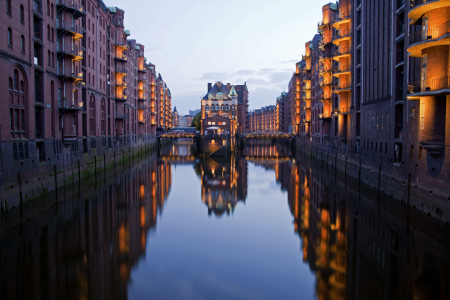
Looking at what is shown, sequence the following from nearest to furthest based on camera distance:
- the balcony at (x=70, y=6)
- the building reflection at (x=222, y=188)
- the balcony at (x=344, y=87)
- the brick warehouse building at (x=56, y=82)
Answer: the brick warehouse building at (x=56, y=82), the building reflection at (x=222, y=188), the balcony at (x=70, y=6), the balcony at (x=344, y=87)

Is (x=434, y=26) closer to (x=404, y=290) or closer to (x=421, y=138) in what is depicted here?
(x=421, y=138)

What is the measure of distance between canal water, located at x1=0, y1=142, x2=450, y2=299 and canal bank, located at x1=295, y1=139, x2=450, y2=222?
55 cm

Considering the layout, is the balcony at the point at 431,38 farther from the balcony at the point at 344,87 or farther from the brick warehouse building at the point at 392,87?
the balcony at the point at 344,87

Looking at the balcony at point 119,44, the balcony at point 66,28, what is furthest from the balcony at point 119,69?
the balcony at point 66,28

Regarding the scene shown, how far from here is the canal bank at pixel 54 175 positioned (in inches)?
906

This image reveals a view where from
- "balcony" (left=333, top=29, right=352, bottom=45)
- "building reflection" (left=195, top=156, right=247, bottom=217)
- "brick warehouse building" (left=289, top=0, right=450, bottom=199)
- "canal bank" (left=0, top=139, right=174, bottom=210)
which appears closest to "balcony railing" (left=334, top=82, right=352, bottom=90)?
"brick warehouse building" (left=289, top=0, right=450, bottom=199)

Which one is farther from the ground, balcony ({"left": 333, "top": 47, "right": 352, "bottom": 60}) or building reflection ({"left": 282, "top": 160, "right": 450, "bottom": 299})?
balcony ({"left": 333, "top": 47, "right": 352, "bottom": 60})

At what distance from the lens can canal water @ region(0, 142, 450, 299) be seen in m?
13.9

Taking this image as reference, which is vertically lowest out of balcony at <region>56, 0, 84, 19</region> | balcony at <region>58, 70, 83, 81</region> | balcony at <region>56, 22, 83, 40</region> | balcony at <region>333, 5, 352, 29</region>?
balcony at <region>58, 70, 83, 81</region>

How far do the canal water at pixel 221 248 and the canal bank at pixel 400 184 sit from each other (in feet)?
1.81

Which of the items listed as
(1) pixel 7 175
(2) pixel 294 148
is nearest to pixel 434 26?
(1) pixel 7 175

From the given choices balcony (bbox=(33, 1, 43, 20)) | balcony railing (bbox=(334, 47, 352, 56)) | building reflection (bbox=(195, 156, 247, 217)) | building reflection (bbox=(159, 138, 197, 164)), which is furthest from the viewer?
building reflection (bbox=(159, 138, 197, 164))

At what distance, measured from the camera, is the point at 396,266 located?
1567 centimetres

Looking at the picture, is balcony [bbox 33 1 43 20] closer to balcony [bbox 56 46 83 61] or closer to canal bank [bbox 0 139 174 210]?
balcony [bbox 56 46 83 61]
